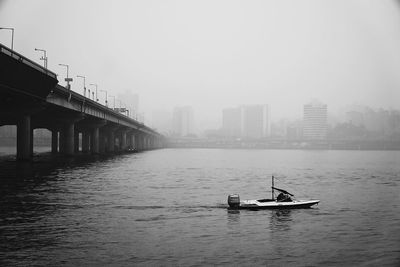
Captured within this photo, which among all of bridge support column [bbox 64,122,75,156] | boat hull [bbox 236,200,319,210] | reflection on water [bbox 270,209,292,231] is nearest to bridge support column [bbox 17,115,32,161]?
bridge support column [bbox 64,122,75,156]

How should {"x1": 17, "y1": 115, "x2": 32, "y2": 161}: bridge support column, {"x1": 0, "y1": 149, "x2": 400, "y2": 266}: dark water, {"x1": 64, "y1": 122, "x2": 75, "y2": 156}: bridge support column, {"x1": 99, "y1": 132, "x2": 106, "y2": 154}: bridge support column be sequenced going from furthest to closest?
{"x1": 99, "y1": 132, "x2": 106, "y2": 154}: bridge support column, {"x1": 64, "y1": 122, "x2": 75, "y2": 156}: bridge support column, {"x1": 17, "y1": 115, "x2": 32, "y2": 161}: bridge support column, {"x1": 0, "y1": 149, "x2": 400, "y2": 266}: dark water

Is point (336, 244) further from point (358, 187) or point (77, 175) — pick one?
point (77, 175)

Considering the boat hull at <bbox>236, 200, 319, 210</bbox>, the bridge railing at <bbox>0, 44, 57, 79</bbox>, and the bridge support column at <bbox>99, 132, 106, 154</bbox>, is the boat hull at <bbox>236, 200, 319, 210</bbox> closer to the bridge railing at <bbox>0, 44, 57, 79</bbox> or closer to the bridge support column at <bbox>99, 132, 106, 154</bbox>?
the bridge railing at <bbox>0, 44, 57, 79</bbox>

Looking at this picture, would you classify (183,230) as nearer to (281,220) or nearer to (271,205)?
(281,220)

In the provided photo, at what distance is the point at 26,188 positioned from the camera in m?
57.7

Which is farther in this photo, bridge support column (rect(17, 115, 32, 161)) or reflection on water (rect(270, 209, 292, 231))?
bridge support column (rect(17, 115, 32, 161))

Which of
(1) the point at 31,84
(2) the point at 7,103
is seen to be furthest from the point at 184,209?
(2) the point at 7,103

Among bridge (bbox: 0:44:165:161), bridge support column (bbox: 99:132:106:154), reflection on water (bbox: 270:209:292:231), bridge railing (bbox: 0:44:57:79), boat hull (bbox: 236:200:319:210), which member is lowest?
reflection on water (bbox: 270:209:292:231)

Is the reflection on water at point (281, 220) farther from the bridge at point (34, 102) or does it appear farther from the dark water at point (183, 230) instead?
the bridge at point (34, 102)

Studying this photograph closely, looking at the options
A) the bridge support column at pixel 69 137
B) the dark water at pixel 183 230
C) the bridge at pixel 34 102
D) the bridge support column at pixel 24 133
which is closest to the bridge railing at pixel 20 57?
the bridge at pixel 34 102

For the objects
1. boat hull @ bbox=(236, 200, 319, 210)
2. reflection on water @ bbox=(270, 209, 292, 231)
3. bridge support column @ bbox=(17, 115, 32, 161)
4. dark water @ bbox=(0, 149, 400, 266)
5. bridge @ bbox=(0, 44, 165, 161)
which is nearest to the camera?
dark water @ bbox=(0, 149, 400, 266)

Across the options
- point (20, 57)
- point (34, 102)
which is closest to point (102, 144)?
point (34, 102)

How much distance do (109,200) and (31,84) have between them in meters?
36.5

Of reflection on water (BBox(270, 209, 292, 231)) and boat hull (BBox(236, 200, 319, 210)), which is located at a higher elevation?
boat hull (BBox(236, 200, 319, 210))
